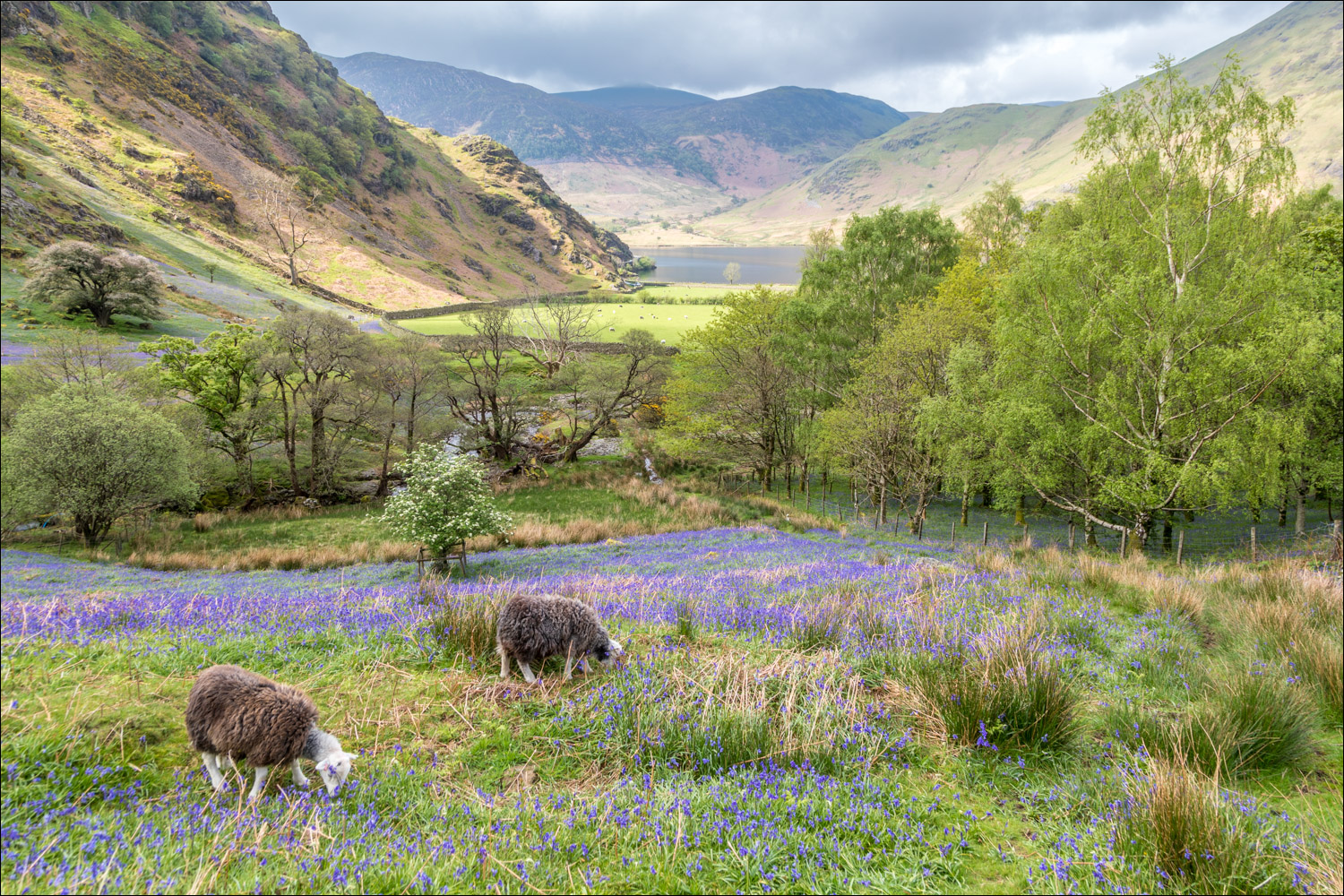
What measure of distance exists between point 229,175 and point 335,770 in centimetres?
14105

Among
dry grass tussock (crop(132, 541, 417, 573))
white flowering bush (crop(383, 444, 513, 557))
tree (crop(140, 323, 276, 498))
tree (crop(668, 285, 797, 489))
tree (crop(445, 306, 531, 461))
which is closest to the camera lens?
white flowering bush (crop(383, 444, 513, 557))

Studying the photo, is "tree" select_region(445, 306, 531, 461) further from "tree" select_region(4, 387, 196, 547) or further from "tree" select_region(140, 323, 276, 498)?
"tree" select_region(4, 387, 196, 547)

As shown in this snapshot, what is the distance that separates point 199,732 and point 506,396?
139ft


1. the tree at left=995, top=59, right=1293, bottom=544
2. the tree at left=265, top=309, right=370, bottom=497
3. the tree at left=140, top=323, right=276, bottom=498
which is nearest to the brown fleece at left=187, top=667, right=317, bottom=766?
the tree at left=995, top=59, right=1293, bottom=544

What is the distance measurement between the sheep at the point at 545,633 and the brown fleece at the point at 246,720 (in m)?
1.70

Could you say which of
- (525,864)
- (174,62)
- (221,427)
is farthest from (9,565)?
(174,62)

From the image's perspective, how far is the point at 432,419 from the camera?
40312 millimetres

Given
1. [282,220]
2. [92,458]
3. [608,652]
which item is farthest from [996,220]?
[282,220]

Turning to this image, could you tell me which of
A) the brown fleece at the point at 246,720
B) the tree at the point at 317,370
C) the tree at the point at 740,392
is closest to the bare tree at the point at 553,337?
the tree at the point at 740,392

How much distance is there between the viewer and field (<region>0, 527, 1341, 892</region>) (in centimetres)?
272

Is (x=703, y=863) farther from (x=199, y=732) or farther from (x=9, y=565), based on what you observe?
(x=9, y=565)

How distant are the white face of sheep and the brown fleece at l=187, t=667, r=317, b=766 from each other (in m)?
0.24

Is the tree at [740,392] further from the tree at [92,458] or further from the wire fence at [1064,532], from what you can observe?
the tree at [92,458]

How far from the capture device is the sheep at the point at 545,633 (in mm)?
4973
